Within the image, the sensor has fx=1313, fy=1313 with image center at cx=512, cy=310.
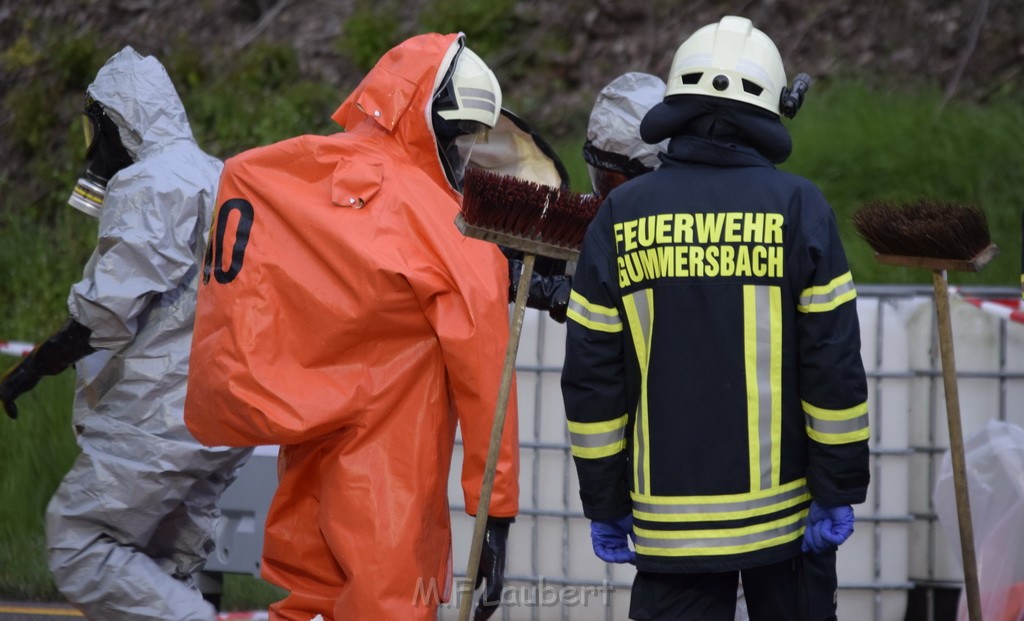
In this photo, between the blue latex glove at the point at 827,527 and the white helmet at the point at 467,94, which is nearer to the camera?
the blue latex glove at the point at 827,527

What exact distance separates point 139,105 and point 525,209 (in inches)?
76.9

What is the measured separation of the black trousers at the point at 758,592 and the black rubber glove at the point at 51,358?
2.28 meters

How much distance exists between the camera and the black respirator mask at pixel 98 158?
15.5 feet

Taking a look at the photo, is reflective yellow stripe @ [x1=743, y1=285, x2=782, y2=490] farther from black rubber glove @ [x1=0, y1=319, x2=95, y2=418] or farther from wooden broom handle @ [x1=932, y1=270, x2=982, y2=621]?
black rubber glove @ [x1=0, y1=319, x2=95, y2=418]

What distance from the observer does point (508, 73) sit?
9711 millimetres

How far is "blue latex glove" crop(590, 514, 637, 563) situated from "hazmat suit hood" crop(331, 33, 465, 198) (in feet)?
3.51

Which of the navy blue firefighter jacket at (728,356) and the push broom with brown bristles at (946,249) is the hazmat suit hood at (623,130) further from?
the navy blue firefighter jacket at (728,356)

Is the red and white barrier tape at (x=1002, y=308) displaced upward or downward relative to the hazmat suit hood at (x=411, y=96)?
downward

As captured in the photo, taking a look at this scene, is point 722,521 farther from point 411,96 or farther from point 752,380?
point 411,96

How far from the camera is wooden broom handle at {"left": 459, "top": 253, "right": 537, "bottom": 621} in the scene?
335 cm

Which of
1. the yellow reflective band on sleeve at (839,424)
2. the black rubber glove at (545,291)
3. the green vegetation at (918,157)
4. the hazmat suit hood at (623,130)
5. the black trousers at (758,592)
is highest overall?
the green vegetation at (918,157)

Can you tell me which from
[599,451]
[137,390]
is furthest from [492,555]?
[137,390]

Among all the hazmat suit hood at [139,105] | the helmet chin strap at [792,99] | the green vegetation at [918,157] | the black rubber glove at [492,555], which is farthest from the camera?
the green vegetation at [918,157]

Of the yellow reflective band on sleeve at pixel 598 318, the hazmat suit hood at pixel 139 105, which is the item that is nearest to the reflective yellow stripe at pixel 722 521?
the yellow reflective band on sleeve at pixel 598 318
